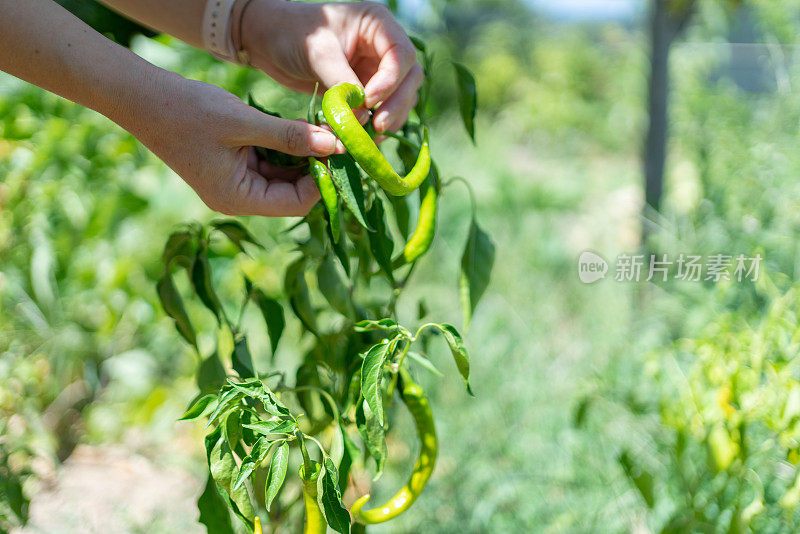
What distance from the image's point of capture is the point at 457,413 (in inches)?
57.7

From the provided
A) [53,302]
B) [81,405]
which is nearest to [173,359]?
[81,405]

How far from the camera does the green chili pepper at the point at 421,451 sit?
67 cm

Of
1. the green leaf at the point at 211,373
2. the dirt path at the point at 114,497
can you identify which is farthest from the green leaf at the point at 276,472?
the dirt path at the point at 114,497

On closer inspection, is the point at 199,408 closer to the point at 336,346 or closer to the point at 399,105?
the point at 336,346

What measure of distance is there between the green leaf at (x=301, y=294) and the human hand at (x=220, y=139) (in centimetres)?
11

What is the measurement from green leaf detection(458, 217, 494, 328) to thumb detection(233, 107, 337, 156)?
0.73 ft

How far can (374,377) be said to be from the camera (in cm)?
54

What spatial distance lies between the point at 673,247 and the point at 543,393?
507 millimetres

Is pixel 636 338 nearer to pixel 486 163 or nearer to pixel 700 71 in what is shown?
pixel 486 163

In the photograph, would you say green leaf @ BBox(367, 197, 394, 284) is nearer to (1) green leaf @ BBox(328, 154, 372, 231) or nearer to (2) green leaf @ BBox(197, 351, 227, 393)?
(1) green leaf @ BBox(328, 154, 372, 231)

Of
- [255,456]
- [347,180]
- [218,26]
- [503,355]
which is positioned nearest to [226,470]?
[255,456]

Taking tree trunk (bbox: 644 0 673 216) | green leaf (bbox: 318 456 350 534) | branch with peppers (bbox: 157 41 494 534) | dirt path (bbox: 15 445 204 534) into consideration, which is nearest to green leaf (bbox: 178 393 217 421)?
branch with peppers (bbox: 157 41 494 534)

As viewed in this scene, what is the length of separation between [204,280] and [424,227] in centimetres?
24

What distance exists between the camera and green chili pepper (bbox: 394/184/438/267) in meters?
0.66
